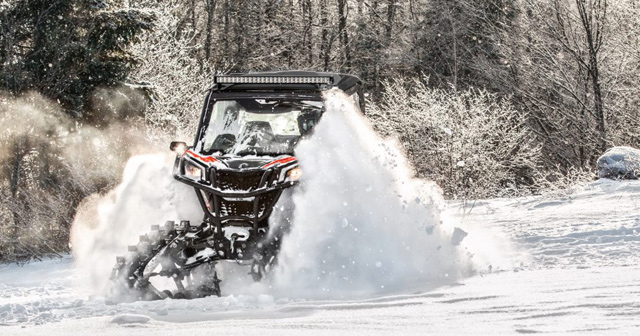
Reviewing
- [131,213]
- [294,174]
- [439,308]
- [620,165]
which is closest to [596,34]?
[620,165]

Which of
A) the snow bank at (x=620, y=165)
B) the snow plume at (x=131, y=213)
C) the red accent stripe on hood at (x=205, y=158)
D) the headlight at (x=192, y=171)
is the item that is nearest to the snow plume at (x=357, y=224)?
the red accent stripe on hood at (x=205, y=158)

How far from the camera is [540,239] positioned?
36.6 ft

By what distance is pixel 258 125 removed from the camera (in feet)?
28.6

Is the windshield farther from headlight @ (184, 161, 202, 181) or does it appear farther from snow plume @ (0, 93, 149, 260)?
snow plume @ (0, 93, 149, 260)

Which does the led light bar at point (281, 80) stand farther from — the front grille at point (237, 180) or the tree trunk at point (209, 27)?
the tree trunk at point (209, 27)

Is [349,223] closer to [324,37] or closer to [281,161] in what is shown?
[281,161]

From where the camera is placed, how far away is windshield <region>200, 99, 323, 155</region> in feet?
27.9

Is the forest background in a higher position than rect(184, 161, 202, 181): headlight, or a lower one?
higher

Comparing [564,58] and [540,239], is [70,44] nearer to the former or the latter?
[540,239]

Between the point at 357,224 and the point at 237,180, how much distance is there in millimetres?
1177

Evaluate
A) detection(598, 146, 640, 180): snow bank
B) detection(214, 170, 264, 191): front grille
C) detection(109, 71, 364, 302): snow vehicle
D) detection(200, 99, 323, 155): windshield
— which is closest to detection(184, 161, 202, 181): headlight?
detection(109, 71, 364, 302): snow vehicle

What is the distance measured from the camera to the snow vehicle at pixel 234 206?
778 cm

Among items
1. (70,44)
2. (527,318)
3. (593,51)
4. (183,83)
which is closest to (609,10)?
(593,51)

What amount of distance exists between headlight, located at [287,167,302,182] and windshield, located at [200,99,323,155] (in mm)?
502
